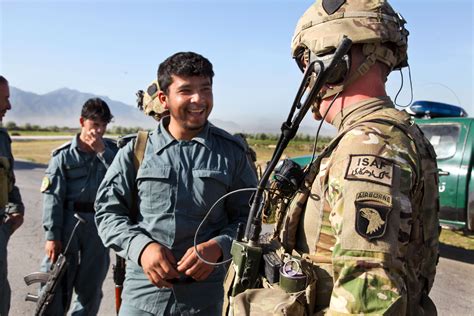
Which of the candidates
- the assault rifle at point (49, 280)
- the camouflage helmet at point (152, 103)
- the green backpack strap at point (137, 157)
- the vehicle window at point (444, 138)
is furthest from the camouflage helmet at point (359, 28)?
the vehicle window at point (444, 138)

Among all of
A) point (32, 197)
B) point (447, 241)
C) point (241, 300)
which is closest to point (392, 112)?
point (241, 300)

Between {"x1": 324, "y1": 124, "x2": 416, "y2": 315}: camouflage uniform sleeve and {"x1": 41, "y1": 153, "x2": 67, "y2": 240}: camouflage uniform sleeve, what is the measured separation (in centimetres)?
320

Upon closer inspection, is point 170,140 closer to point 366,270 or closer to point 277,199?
point 277,199

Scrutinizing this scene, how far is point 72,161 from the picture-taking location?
13.1 feet

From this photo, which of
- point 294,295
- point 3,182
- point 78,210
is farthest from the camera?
point 78,210

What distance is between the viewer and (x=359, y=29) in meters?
1.56

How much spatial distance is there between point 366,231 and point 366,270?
109mm

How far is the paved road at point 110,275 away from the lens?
462 cm

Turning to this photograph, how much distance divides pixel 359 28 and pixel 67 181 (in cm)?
326

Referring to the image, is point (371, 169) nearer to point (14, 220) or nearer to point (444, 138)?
point (14, 220)

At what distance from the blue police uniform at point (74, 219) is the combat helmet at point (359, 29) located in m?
2.93

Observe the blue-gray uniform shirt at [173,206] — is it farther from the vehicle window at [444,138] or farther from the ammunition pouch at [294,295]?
the vehicle window at [444,138]

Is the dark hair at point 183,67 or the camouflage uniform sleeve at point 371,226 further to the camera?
the dark hair at point 183,67

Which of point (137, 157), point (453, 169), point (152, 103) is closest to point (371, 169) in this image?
point (137, 157)
